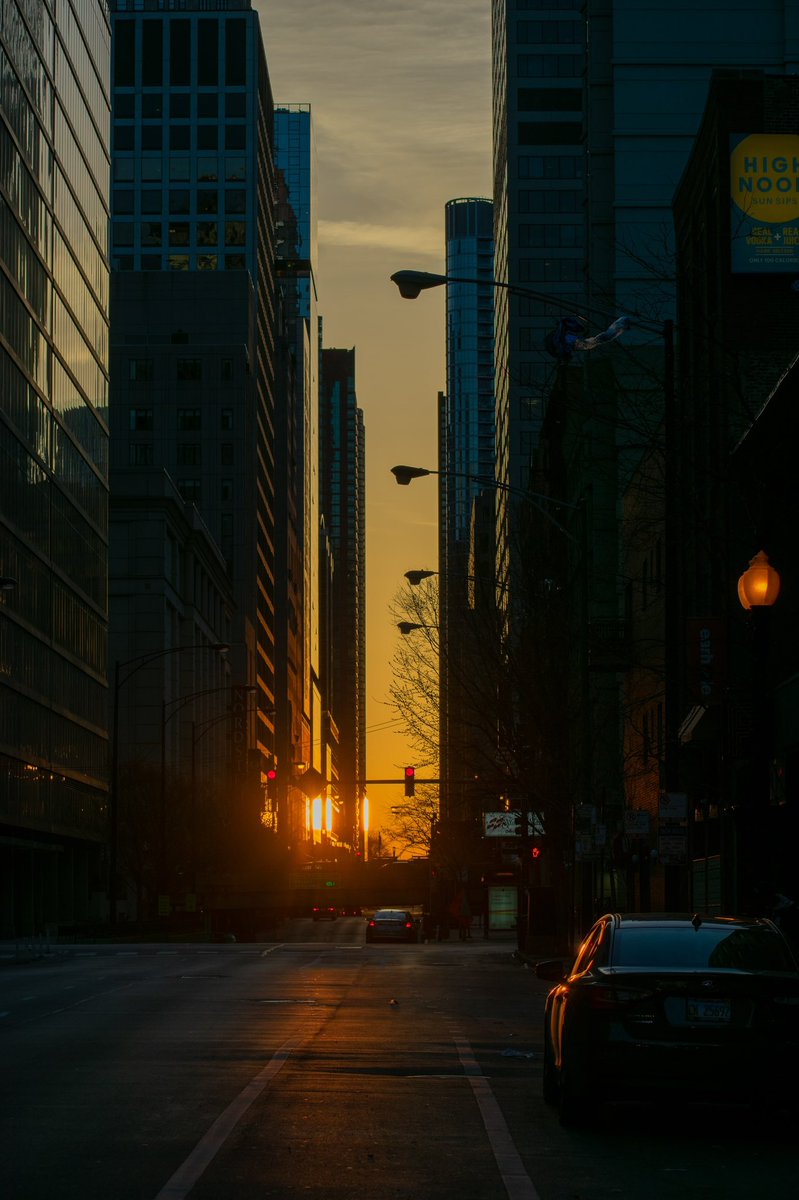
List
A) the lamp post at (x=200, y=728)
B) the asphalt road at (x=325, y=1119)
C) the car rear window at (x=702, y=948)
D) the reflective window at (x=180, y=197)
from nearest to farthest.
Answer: the asphalt road at (x=325, y=1119) < the car rear window at (x=702, y=948) < the lamp post at (x=200, y=728) < the reflective window at (x=180, y=197)

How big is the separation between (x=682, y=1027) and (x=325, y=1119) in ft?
9.15

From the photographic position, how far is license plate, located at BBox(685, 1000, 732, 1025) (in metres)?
11.8

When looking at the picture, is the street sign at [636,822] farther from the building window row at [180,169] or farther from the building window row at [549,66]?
the building window row at [180,169]

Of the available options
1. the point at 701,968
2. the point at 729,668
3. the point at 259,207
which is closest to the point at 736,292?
the point at 729,668

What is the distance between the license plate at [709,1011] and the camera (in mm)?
11805

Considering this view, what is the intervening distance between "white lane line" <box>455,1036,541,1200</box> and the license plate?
4.58ft

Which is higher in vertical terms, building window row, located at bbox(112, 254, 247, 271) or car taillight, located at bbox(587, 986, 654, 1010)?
building window row, located at bbox(112, 254, 247, 271)

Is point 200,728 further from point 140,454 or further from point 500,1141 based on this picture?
point 500,1141

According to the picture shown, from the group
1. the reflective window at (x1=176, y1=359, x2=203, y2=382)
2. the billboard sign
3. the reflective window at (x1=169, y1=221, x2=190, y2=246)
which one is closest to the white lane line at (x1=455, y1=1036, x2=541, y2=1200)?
the billboard sign

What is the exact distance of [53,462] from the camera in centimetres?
8488

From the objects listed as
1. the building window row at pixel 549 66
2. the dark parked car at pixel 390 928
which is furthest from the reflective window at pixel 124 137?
the dark parked car at pixel 390 928

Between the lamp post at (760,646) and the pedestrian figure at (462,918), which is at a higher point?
the lamp post at (760,646)

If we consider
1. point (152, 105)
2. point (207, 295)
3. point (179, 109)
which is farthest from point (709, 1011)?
point (152, 105)

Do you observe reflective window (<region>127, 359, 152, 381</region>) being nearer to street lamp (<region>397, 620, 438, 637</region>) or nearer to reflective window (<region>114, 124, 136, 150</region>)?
reflective window (<region>114, 124, 136, 150</region>)
